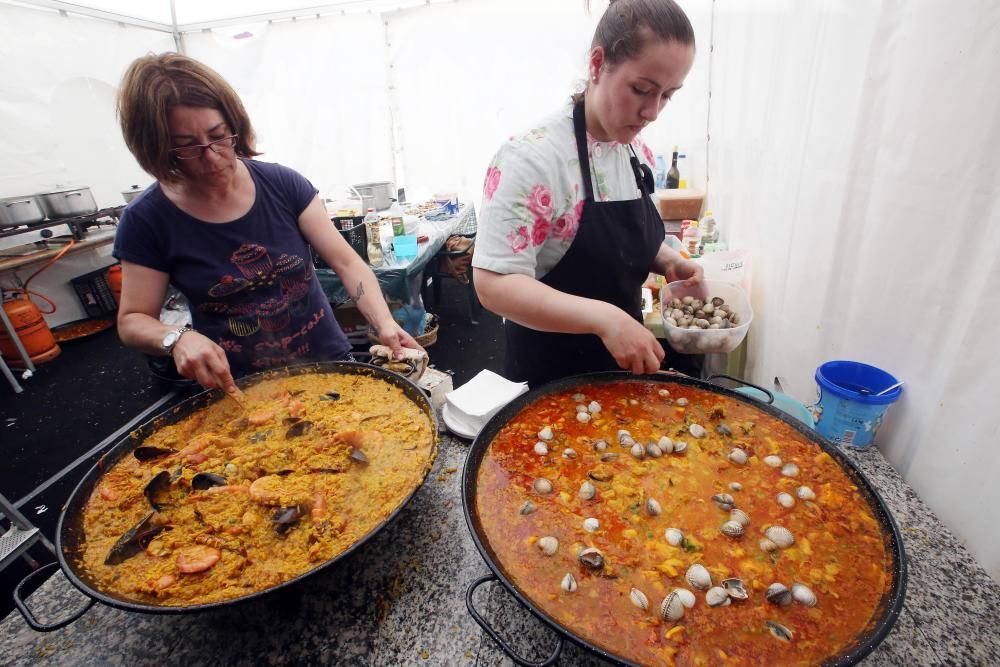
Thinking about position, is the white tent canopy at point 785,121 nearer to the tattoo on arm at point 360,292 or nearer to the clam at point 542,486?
the clam at point 542,486

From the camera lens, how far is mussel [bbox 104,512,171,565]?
3.83 feet

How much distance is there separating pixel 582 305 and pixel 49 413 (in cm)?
603

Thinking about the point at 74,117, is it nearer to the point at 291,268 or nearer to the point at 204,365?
the point at 291,268

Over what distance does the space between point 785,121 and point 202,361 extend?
3.20 metres

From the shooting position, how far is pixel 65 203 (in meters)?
5.73

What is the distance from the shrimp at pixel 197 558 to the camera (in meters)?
1.13

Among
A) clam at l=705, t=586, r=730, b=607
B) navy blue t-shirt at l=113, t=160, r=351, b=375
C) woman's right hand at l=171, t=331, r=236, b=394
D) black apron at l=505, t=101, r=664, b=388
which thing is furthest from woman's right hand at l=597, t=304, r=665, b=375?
navy blue t-shirt at l=113, t=160, r=351, b=375

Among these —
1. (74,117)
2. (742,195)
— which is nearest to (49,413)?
(74,117)

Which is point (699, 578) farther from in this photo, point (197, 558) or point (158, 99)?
point (158, 99)

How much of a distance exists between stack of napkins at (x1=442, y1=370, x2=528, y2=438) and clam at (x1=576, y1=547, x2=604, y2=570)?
2.11 feet

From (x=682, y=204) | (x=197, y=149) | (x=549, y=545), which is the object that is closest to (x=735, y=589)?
(x=549, y=545)

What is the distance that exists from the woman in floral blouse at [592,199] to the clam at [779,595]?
0.65 metres

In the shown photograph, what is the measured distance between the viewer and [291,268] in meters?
2.11

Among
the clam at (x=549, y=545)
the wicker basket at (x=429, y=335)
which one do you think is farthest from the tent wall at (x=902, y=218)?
the wicker basket at (x=429, y=335)
